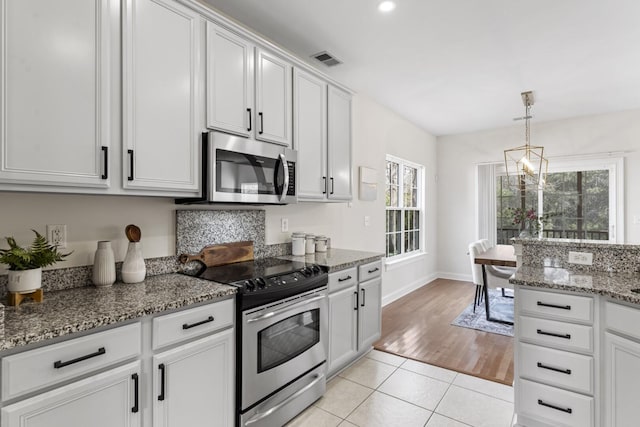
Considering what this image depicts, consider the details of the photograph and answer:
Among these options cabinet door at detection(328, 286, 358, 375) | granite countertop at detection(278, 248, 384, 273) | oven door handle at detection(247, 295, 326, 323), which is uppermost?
granite countertop at detection(278, 248, 384, 273)

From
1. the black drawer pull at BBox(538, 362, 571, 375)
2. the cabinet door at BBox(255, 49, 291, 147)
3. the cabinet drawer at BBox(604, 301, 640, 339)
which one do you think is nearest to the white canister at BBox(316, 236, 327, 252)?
the cabinet door at BBox(255, 49, 291, 147)

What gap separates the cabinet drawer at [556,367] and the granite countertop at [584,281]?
0.37m

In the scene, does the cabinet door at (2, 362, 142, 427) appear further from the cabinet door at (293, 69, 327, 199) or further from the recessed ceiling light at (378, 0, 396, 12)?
the recessed ceiling light at (378, 0, 396, 12)

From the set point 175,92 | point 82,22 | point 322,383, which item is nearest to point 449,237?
point 322,383

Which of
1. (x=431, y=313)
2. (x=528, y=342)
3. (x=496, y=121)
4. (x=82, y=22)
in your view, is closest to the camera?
(x=82, y=22)

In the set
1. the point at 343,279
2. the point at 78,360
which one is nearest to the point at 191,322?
the point at 78,360

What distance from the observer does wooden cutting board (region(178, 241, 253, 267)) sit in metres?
2.27

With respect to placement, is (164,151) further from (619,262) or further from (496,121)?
(496,121)

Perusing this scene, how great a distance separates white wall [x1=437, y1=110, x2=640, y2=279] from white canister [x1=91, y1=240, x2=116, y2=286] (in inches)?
225

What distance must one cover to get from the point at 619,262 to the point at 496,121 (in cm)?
378

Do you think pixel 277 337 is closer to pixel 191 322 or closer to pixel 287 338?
pixel 287 338

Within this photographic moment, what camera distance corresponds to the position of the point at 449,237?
6.25m

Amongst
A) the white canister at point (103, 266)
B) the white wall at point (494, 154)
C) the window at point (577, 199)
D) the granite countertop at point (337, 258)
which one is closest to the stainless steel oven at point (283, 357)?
the granite countertop at point (337, 258)

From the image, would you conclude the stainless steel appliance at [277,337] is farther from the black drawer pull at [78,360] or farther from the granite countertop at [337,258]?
the black drawer pull at [78,360]
